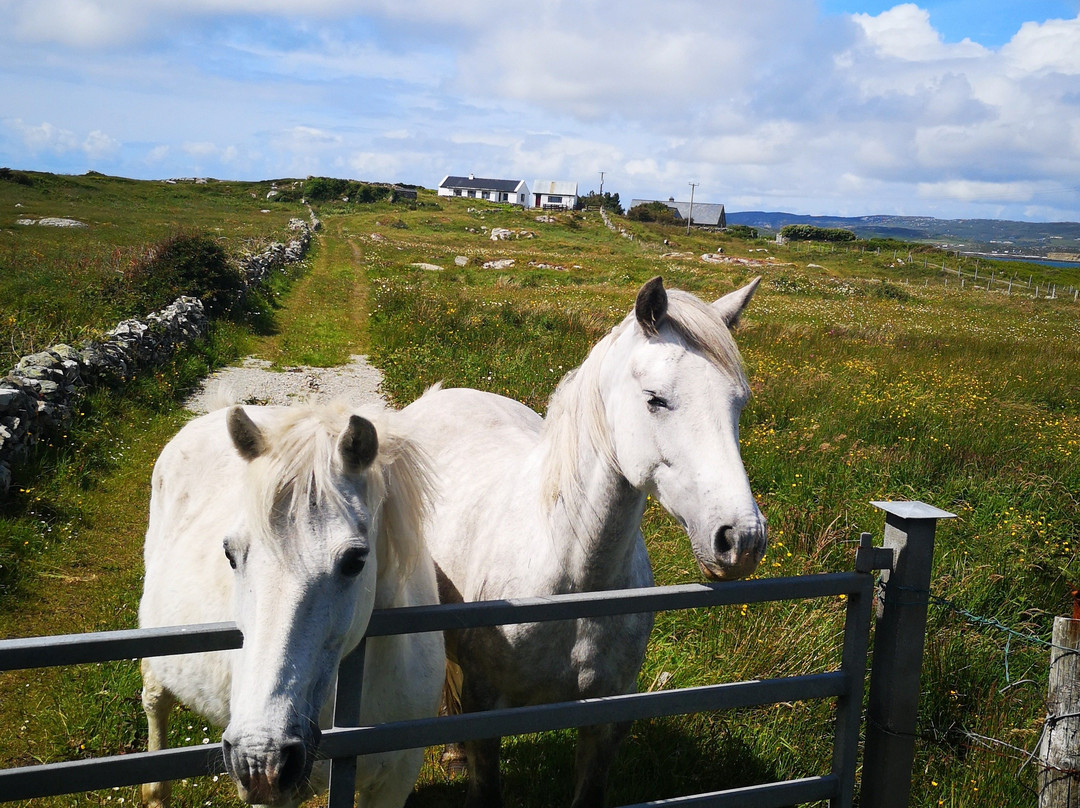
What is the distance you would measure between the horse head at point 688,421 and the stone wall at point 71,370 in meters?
6.10

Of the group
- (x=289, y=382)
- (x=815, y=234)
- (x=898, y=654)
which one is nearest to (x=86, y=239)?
(x=289, y=382)

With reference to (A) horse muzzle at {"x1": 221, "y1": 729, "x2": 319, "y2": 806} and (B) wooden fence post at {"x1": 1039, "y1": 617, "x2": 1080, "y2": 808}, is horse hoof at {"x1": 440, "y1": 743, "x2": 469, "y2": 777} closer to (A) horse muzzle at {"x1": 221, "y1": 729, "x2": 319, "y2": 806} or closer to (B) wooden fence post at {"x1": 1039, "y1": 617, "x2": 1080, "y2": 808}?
(A) horse muzzle at {"x1": 221, "y1": 729, "x2": 319, "y2": 806}

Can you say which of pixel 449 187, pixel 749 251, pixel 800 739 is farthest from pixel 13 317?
pixel 449 187

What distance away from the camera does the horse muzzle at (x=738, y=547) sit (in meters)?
2.21

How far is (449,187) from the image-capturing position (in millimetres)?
123812

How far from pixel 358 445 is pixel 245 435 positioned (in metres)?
0.33

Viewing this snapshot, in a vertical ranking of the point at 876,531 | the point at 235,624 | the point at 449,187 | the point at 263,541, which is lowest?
the point at 876,531

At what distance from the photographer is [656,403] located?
2605mm

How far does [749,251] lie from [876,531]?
51.8 m

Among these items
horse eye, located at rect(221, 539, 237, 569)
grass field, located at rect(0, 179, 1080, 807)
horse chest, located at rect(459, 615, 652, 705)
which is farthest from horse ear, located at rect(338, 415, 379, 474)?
grass field, located at rect(0, 179, 1080, 807)

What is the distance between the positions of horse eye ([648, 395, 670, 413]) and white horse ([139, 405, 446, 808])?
0.87 metres

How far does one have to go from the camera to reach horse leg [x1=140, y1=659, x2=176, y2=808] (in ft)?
11.6

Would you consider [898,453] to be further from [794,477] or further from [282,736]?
[282,736]

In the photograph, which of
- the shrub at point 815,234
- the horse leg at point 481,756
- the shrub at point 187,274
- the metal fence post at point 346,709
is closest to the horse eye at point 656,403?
the metal fence post at point 346,709
